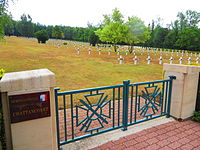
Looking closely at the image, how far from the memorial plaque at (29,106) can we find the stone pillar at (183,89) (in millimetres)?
3277

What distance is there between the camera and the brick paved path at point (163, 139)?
3.25 metres

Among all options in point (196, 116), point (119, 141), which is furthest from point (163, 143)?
point (196, 116)

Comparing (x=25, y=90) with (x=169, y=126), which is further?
(x=169, y=126)

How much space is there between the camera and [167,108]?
451 cm

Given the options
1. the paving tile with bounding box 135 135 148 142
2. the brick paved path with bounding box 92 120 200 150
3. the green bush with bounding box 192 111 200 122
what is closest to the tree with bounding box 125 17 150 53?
the green bush with bounding box 192 111 200 122

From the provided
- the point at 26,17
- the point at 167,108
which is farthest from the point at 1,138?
the point at 26,17

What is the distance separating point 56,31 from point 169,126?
59.9 m

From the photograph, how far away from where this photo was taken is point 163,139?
3.51 m

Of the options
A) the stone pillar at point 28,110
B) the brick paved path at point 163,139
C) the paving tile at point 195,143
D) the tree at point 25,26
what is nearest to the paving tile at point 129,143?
the brick paved path at point 163,139

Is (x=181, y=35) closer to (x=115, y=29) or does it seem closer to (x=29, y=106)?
(x=115, y=29)

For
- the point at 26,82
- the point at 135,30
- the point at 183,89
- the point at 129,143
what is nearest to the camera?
the point at 26,82

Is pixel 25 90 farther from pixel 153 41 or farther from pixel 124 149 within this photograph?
pixel 153 41

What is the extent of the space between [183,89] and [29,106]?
3.58m

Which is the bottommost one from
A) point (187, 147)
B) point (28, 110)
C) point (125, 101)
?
point (187, 147)
